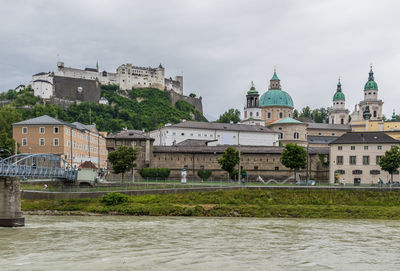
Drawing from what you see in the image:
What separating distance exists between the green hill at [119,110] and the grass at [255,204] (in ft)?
255

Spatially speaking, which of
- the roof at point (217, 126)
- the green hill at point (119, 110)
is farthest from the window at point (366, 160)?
the green hill at point (119, 110)

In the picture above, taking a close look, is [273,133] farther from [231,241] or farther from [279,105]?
[231,241]

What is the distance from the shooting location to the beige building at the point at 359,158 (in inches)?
2303

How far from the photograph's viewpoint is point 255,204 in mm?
43406

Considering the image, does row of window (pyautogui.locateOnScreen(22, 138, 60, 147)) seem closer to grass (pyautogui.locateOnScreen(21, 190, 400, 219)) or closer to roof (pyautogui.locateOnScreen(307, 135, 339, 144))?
grass (pyautogui.locateOnScreen(21, 190, 400, 219))

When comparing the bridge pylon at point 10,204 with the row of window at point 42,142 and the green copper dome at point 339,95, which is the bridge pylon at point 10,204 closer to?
the row of window at point 42,142

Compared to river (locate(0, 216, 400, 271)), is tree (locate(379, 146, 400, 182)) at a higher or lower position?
higher

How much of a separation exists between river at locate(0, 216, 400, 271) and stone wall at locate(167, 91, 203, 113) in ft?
417

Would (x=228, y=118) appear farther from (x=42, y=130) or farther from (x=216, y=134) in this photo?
(x=42, y=130)

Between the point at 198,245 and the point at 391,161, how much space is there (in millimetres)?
35776

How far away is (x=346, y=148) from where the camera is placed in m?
60.4

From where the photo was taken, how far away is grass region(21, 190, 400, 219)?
40812mm

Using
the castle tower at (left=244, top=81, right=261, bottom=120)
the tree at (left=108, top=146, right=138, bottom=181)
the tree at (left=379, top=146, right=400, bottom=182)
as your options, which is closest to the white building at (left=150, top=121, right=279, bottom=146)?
the castle tower at (left=244, top=81, right=261, bottom=120)

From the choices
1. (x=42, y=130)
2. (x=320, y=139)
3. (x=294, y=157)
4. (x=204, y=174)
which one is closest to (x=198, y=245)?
(x=294, y=157)
